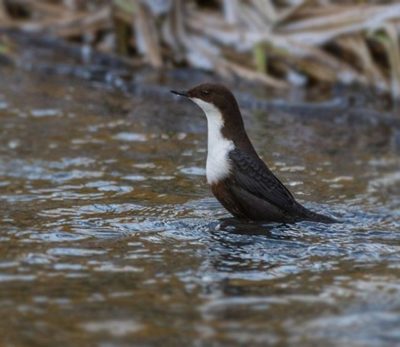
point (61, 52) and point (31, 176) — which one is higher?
point (61, 52)

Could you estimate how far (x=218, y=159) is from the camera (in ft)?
20.3

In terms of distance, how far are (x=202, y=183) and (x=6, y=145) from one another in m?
1.88

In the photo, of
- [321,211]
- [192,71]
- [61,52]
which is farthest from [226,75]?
[321,211]

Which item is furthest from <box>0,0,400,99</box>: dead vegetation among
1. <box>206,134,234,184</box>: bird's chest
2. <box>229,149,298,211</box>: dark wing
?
<box>206,134,234,184</box>: bird's chest

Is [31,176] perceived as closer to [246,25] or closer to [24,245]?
[24,245]

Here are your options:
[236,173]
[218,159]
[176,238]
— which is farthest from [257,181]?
[176,238]

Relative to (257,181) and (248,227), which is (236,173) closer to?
(257,181)

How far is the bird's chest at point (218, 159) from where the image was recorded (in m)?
6.14

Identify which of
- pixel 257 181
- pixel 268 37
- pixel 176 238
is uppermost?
pixel 268 37

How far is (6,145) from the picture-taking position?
27.3 ft

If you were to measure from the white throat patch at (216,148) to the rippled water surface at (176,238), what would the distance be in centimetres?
32

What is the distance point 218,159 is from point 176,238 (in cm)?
62

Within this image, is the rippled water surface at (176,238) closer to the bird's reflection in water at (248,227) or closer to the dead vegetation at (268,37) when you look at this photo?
the bird's reflection in water at (248,227)

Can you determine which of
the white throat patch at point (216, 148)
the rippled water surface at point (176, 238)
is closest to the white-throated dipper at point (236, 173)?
the white throat patch at point (216, 148)
